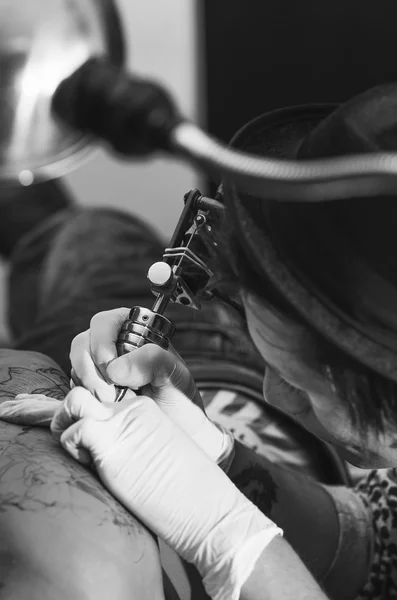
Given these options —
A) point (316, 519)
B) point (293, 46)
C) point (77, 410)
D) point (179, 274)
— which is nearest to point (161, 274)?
point (179, 274)

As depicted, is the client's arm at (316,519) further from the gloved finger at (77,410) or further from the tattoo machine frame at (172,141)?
the tattoo machine frame at (172,141)

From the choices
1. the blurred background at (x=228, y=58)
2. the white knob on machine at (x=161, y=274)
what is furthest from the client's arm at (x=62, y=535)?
the blurred background at (x=228, y=58)

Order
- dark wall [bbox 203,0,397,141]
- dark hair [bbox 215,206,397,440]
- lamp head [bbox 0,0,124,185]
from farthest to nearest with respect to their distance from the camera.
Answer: dark wall [bbox 203,0,397,141] < dark hair [bbox 215,206,397,440] < lamp head [bbox 0,0,124,185]

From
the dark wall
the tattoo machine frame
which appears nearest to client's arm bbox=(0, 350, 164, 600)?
the tattoo machine frame

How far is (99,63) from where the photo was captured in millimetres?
564

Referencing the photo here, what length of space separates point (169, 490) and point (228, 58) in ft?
4.36

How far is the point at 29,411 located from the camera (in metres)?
0.72

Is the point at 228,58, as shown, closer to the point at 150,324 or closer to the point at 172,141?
the point at 150,324

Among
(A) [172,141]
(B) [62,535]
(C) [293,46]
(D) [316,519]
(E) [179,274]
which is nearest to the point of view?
(A) [172,141]

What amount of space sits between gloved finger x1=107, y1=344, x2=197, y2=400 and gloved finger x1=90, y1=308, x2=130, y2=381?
2 centimetres

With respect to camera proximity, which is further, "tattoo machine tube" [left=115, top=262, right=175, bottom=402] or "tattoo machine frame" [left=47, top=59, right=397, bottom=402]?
"tattoo machine tube" [left=115, top=262, right=175, bottom=402]

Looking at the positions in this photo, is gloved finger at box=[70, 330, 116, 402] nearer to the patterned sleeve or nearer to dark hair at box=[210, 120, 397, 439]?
dark hair at box=[210, 120, 397, 439]

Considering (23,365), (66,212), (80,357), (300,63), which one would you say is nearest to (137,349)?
(80,357)

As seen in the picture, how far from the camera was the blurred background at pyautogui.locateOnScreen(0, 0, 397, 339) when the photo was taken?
1590 millimetres
